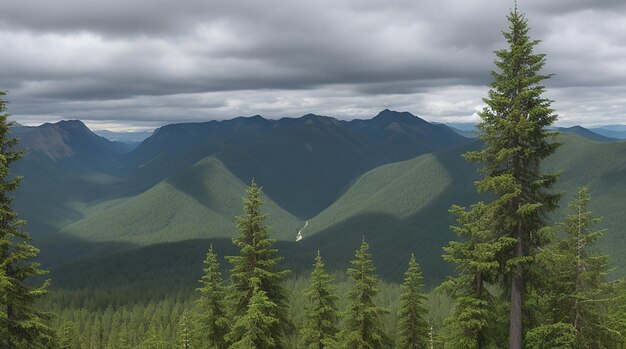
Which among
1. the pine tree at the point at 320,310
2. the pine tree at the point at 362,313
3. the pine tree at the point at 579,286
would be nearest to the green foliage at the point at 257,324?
the pine tree at the point at 362,313

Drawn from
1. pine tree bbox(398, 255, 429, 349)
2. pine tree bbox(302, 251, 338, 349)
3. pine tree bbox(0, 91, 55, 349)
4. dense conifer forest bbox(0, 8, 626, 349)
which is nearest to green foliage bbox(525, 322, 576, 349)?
dense conifer forest bbox(0, 8, 626, 349)

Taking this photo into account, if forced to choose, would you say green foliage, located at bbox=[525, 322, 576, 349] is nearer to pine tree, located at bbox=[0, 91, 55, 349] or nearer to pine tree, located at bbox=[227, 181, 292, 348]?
pine tree, located at bbox=[227, 181, 292, 348]

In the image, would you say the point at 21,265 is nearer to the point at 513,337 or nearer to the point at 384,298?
the point at 513,337

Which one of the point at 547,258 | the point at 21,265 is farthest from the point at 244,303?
the point at 547,258

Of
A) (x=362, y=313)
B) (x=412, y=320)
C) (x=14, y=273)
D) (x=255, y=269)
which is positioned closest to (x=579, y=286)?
(x=362, y=313)

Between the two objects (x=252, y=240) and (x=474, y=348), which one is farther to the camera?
(x=252, y=240)

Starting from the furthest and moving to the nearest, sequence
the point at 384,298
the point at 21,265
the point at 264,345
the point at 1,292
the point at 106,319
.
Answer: the point at 384,298 → the point at 106,319 → the point at 264,345 → the point at 21,265 → the point at 1,292
